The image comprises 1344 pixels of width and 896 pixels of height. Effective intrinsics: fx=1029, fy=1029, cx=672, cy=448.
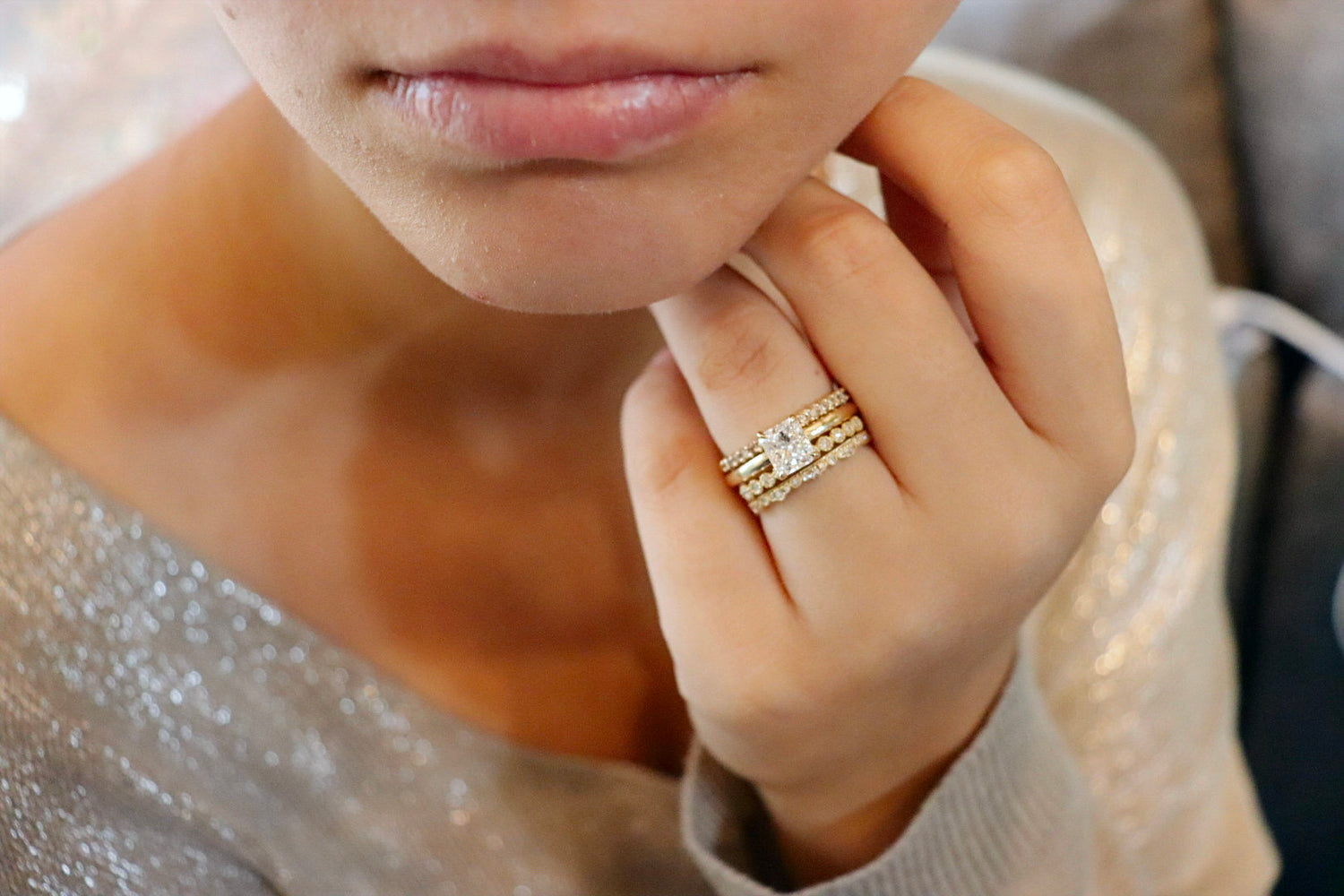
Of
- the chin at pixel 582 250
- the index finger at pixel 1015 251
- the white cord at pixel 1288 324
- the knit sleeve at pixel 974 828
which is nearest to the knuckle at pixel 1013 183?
the index finger at pixel 1015 251

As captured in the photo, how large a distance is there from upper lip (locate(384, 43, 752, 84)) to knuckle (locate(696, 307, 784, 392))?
14cm

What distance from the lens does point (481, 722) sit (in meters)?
0.70

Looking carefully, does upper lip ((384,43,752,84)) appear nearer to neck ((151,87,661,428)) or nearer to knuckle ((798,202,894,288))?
knuckle ((798,202,894,288))

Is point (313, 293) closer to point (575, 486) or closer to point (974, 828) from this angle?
point (575, 486)

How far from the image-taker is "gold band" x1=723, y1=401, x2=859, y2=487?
0.49 meters

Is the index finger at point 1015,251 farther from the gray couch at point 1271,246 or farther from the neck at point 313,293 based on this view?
the gray couch at point 1271,246

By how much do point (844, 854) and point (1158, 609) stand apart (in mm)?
413

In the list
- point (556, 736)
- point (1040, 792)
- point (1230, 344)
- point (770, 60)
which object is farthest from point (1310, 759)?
point (770, 60)

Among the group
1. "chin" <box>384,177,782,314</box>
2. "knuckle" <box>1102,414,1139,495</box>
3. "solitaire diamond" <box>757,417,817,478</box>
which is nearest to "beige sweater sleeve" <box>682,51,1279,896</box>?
"knuckle" <box>1102,414,1139,495</box>

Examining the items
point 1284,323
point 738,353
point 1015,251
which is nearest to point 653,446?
point 738,353

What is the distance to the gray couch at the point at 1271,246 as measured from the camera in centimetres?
122

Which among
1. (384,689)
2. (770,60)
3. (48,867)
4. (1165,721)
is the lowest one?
(1165,721)

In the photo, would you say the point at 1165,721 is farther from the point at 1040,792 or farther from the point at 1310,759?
→ the point at 1310,759

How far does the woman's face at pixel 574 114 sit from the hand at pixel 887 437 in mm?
66
